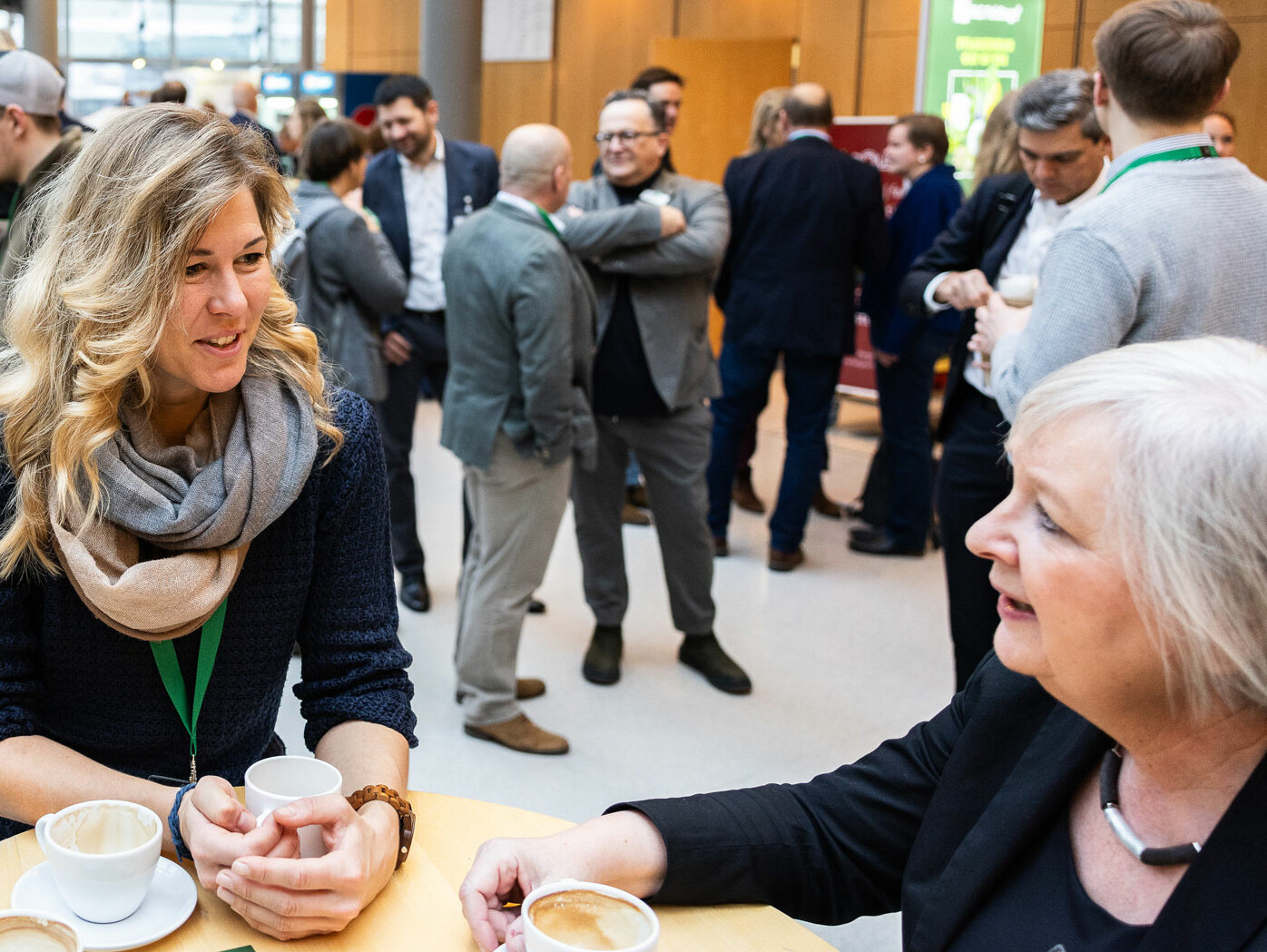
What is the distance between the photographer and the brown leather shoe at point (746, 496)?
19.1ft

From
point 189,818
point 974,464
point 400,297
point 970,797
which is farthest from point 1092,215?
point 400,297

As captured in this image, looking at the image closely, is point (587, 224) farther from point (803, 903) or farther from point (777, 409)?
point (777, 409)

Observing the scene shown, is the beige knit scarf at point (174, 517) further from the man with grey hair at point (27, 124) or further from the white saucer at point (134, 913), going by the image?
the man with grey hair at point (27, 124)

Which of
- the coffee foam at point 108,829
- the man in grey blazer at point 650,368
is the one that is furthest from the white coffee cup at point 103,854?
the man in grey blazer at point 650,368

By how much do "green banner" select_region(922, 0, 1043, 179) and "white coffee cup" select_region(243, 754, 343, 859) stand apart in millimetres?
5736

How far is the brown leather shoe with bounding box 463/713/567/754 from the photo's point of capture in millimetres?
3342

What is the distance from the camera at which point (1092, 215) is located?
6.72ft

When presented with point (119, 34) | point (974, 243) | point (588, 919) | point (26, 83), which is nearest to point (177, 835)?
point (588, 919)

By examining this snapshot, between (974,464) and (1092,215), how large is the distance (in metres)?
0.71

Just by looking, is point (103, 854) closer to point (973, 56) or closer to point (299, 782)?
point (299, 782)

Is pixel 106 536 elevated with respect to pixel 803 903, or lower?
elevated

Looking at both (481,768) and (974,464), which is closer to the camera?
(974,464)

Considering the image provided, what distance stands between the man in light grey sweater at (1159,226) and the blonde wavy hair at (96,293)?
4.45ft

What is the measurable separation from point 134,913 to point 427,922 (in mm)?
265
